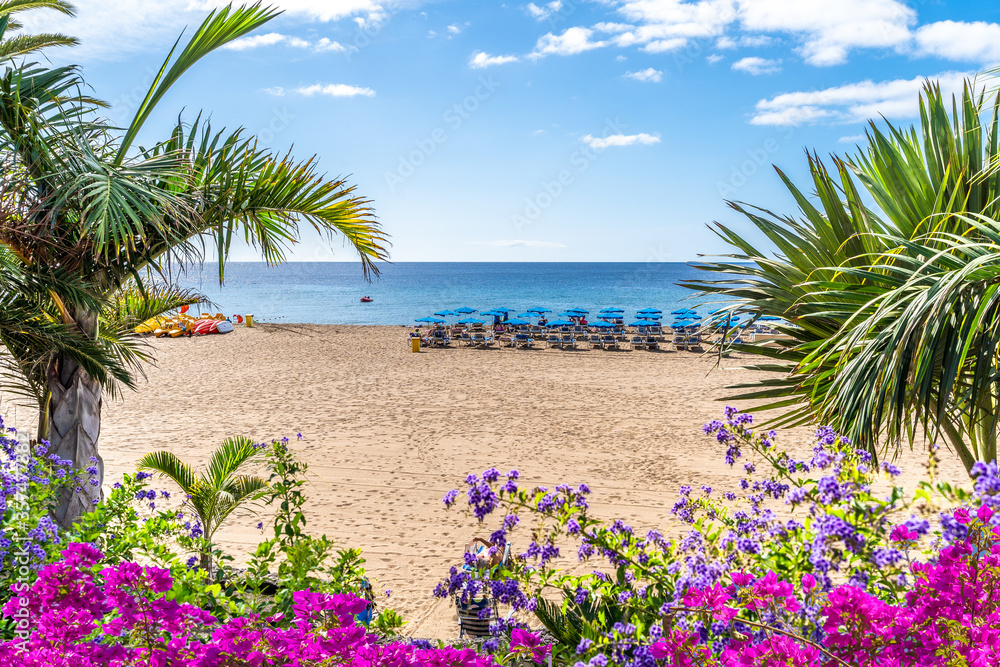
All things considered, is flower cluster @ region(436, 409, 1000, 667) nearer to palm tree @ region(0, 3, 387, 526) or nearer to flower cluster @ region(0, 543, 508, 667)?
flower cluster @ region(0, 543, 508, 667)

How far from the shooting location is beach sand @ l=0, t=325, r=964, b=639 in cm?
659

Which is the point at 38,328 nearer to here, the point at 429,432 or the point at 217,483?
the point at 217,483

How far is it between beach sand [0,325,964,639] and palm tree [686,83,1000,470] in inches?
18.5

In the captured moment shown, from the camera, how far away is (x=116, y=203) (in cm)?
335

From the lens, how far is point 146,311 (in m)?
5.25

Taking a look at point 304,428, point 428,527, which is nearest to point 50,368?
point 428,527

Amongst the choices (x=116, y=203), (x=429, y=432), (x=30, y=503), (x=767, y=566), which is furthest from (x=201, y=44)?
(x=429, y=432)

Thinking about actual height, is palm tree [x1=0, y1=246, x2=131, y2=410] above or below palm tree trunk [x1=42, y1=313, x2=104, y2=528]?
above

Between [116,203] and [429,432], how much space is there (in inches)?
303

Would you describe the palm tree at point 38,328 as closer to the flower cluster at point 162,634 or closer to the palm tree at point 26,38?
the palm tree at point 26,38

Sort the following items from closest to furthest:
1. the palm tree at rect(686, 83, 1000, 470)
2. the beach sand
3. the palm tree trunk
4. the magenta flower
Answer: the magenta flower → the palm tree at rect(686, 83, 1000, 470) → the palm tree trunk → the beach sand

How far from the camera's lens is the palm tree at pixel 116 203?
352 centimetres

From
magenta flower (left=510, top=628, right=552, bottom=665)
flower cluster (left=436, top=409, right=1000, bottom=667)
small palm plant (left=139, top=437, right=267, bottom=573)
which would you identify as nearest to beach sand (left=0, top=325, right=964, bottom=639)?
flower cluster (left=436, top=409, right=1000, bottom=667)

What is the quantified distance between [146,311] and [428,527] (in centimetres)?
350
